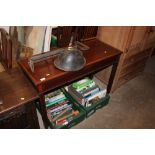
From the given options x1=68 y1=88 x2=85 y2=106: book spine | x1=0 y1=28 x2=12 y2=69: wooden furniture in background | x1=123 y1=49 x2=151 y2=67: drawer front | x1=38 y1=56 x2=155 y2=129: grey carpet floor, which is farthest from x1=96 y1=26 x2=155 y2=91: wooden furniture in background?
x1=0 y1=28 x2=12 y2=69: wooden furniture in background

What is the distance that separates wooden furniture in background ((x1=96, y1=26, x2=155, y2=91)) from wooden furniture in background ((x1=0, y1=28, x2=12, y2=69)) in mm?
1210

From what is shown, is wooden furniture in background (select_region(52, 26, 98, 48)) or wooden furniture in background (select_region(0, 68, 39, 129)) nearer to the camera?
wooden furniture in background (select_region(0, 68, 39, 129))

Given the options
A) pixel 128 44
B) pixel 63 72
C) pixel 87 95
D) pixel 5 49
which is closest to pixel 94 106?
pixel 87 95

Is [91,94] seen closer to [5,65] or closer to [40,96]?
[40,96]

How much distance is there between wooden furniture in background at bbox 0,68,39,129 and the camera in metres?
1.17

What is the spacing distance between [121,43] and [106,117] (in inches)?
37.6

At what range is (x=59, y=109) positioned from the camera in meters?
1.82

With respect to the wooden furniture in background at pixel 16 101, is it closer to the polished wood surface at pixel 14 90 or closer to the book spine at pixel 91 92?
the polished wood surface at pixel 14 90

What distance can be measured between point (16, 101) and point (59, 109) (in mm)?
703

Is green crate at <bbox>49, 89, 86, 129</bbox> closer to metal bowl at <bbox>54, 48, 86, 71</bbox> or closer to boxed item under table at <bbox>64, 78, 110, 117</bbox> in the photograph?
boxed item under table at <bbox>64, 78, 110, 117</bbox>

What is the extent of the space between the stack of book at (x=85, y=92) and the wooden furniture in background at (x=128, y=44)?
45cm

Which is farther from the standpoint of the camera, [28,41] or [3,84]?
[28,41]
